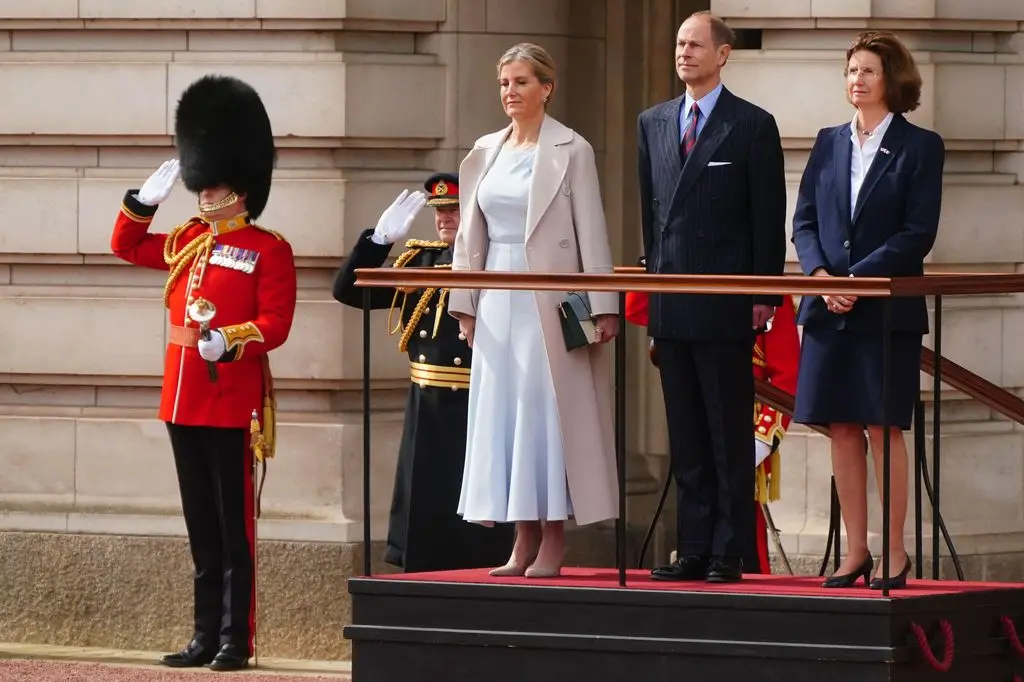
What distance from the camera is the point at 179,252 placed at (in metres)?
9.23

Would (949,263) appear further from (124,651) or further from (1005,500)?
(124,651)

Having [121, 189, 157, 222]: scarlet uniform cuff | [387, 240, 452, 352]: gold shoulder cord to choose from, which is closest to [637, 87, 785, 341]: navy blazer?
[387, 240, 452, 352]: gold shoulder cord

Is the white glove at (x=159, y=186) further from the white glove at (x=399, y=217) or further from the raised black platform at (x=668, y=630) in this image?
the raised black platform at (x=668, y=630)

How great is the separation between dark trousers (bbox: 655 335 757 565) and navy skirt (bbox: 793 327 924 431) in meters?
0.18

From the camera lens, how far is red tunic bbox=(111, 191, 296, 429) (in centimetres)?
909

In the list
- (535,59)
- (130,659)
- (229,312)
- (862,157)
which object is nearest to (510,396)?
(535,59)

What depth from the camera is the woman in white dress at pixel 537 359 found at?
7637 millimetres

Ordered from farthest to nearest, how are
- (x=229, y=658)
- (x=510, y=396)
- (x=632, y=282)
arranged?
1. (x=229, y=658)
2. (x=510, y=396)
3. (x=632, y=282)

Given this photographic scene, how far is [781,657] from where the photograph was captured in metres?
7.11

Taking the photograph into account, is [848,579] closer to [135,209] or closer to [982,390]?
[982,390]

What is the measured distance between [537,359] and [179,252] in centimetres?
204

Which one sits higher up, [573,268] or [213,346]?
[573,268]

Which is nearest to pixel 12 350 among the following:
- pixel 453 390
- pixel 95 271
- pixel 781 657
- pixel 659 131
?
pixel 95 271

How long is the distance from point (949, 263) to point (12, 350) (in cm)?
375
